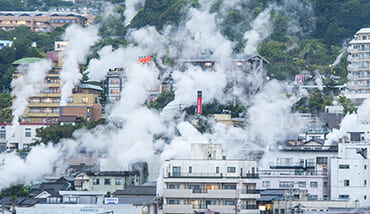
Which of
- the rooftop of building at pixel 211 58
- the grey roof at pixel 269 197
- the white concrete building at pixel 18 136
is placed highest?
the rooftop of building at pixel 211 58

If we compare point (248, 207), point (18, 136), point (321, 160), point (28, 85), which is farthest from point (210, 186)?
point (28, 85)

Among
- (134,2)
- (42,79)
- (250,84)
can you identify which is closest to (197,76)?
(250,84)

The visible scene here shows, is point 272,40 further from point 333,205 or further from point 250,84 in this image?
point 333,205

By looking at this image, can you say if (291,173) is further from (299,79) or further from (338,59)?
(338,59)

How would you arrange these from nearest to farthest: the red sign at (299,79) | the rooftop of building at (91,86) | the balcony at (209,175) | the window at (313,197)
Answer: the balcony at (209,175), the window at (313,197), the rooftop of building at (91,86), the red sign at (299,79)

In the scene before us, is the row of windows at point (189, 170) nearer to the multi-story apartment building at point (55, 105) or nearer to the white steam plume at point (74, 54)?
the multi-story apartment building at point (55, 105)

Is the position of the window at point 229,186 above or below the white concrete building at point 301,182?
below

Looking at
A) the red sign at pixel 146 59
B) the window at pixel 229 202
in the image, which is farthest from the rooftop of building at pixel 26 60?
the window at pixel 229 202

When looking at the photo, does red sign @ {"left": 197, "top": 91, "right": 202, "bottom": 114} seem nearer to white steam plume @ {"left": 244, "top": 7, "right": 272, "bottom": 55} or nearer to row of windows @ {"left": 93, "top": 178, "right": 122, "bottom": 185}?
white steam plume @ {"left": 244, "top": 7, "right": 272, "bottom": 55}
